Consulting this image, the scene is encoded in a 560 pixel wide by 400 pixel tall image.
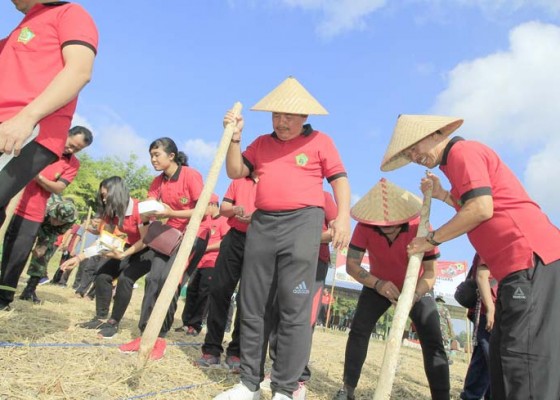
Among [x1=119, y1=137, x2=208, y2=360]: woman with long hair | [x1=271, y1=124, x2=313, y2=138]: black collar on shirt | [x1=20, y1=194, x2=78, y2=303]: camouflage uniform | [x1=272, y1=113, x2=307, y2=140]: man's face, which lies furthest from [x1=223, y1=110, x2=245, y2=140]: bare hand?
[x1=20, y1=194, x2=78, y2=303]: camouflage uniform

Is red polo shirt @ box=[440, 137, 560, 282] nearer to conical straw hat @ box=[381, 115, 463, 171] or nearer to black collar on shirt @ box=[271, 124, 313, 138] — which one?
conical straw hat @ box=[381, 115, 463, 171]

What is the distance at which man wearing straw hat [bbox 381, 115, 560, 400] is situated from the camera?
7.97 ft

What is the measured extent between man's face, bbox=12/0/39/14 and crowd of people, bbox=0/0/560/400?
0.7 inches

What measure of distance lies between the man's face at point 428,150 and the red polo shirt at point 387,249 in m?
1.20

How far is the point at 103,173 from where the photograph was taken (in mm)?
45531

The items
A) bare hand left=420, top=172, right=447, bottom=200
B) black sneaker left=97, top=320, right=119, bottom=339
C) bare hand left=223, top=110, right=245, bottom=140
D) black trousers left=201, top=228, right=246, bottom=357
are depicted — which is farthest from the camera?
black sneaker left=97, top=320, right=119, bottom=339

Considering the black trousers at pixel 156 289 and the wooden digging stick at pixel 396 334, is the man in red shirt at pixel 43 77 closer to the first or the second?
the black trousers at pixel 156 289

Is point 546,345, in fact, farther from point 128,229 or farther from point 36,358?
point 128,229

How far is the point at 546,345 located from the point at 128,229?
424cm

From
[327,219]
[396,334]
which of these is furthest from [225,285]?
[396,334]

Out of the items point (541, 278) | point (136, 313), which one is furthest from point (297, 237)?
point (136, 313)

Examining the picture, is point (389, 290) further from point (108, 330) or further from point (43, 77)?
point (43, 77)

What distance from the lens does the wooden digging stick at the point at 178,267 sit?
2.83 m

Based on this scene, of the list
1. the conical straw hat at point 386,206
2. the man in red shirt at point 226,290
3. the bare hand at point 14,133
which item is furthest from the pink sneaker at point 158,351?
the bare hand at point 14,133
